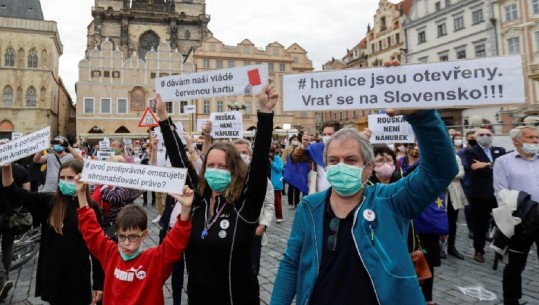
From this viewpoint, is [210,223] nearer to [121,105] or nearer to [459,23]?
[459,23]

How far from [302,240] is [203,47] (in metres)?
48.0

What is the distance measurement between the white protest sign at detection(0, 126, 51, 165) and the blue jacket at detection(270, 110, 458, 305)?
8.88 feet

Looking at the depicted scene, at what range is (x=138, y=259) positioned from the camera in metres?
2.62

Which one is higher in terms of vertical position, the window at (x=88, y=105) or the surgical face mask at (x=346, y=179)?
the window at (x=88, y=105)

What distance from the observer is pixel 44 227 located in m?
3.45

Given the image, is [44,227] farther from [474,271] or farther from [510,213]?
[474,271]

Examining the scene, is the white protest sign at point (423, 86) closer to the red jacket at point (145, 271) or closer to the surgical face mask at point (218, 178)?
the surgical face mask at point (218, 178)

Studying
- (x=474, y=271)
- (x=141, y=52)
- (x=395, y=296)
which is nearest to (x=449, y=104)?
(x=395, y=296)

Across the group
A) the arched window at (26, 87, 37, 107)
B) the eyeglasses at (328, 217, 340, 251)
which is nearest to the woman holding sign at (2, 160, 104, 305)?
the eyeglasses at (328, 217, 340, 251)

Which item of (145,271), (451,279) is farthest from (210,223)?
(451,279)

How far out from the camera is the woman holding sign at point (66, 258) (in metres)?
3.02

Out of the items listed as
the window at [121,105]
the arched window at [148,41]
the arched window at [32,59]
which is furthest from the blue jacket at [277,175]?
the arched window at [148,41]

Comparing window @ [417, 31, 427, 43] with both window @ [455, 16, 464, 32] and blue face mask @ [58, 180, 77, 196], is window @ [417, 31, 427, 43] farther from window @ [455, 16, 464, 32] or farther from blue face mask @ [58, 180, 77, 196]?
blue face mask @ [58, 180, 77, 196]

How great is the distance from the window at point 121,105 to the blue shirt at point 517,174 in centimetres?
4368
